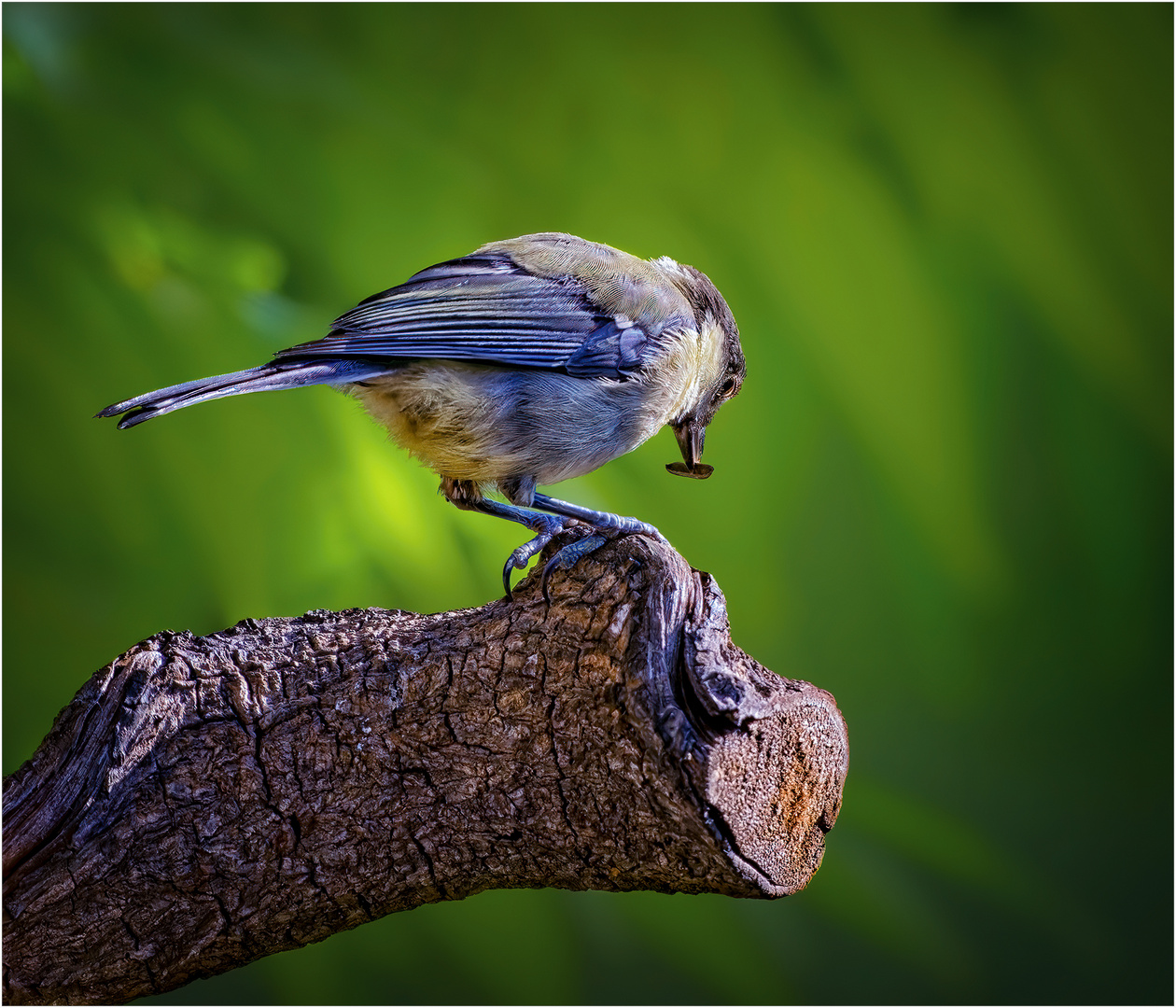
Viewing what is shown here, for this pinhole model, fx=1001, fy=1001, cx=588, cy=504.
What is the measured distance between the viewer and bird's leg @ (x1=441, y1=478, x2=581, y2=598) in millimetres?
1918

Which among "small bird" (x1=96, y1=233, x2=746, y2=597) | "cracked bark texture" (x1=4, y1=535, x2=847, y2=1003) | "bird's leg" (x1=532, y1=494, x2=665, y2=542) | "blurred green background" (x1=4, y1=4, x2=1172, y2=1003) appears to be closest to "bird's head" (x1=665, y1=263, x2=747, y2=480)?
"small bird" (x1=96, y1=233, x2=746, y2=597)

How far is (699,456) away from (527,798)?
1077 mm

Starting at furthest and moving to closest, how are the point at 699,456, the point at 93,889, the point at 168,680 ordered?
the point at 699,456
the point at 168,680
the point at 93,889

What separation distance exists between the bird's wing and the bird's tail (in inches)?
1.2

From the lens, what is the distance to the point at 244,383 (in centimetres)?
169

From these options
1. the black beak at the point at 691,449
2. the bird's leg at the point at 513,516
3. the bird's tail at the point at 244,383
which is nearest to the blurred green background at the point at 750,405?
the black beak at the point at 691,449

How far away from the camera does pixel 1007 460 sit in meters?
2.86

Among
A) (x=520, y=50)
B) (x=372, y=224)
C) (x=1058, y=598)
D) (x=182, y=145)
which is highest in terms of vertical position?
(x=182, y=145)

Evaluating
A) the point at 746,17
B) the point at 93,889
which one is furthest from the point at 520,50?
the point at 93,889

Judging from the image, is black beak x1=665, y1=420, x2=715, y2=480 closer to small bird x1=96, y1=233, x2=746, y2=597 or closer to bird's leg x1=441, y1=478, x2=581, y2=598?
small bird x1=96, y1=233, x2=746, y2=597

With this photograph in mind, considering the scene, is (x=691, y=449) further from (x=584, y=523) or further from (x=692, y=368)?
(x=584, y=523)

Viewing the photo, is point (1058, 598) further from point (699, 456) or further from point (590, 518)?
point (590, 518)

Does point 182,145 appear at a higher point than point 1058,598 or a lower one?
higher

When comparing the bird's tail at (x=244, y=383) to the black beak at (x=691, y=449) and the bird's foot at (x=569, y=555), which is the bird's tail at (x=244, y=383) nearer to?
the bird's foot at (x=569, y=555)
